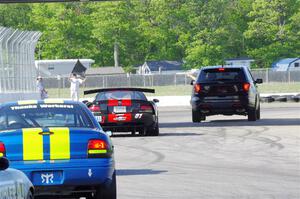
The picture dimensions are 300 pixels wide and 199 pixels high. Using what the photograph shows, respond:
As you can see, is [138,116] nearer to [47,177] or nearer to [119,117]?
[119,117]

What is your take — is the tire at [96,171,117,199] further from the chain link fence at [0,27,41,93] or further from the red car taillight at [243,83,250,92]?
the chain link fence at [0,27,41,93]

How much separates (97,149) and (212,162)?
22.2 feet

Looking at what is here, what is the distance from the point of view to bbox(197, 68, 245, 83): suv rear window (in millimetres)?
32375

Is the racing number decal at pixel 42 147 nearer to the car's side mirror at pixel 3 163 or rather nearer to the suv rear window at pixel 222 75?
the car's side mirror at pixel 3 163

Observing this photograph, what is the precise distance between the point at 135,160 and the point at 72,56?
4239 inches

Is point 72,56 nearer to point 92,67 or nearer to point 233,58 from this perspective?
point 92,67

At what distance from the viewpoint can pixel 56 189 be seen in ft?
40.8

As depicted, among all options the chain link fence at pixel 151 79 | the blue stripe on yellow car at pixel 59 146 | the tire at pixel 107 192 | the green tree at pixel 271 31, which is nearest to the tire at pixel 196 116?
the tire at pixel 107 192

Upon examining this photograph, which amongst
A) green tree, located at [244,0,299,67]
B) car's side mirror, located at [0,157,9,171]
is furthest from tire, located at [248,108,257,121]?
green tree, located at [244,0,299,67]

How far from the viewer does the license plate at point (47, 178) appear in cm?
1242

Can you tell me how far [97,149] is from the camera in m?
12.7

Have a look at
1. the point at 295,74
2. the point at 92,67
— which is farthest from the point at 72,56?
the point at 295,74

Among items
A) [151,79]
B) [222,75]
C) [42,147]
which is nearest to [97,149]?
[42,147]

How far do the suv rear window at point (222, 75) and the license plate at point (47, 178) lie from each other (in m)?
20.1
